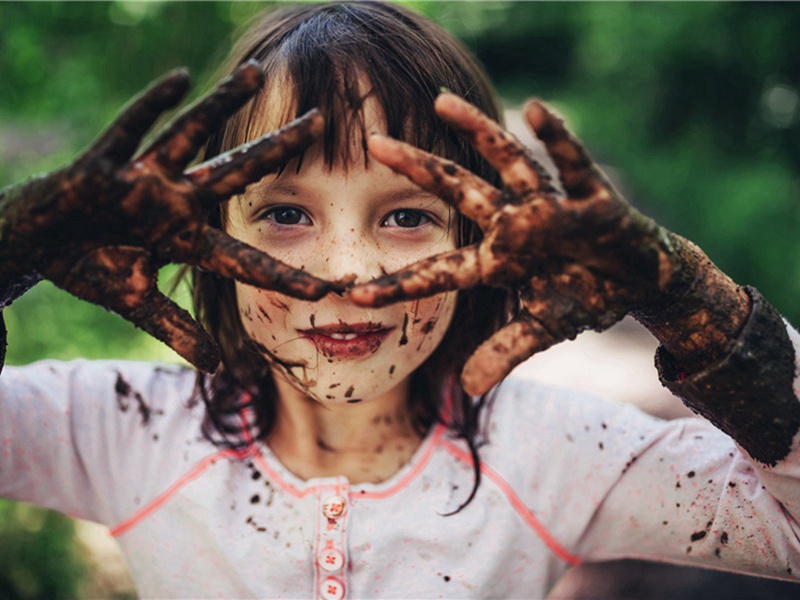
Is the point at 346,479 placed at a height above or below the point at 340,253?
below

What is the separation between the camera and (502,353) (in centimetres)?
129

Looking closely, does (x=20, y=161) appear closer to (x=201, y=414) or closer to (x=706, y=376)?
(x=201, y=414)

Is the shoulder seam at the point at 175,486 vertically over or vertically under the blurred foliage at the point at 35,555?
over

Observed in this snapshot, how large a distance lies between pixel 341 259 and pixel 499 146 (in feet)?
1.44

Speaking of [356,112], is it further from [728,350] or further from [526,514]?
[526,514]

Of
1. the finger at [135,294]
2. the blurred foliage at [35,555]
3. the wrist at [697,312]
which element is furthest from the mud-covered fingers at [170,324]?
the blurred foliage at [35,555]

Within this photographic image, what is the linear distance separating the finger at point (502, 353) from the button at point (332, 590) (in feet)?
2.49

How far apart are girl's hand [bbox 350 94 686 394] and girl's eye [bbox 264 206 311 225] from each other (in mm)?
391

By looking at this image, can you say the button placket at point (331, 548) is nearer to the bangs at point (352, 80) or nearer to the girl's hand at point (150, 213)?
the girl's hand at point (150, 213)

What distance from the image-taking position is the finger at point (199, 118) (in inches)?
49.2

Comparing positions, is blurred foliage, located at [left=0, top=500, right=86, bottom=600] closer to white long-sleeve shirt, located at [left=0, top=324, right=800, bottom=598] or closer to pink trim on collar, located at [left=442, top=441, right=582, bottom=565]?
white long-sleeve shirt, located at [left=0, top=324, right=800, bottom=598]

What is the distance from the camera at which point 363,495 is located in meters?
1.84

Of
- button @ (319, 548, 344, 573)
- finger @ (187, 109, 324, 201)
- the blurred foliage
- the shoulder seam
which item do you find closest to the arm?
finger @ (187, 109, 324, 201)

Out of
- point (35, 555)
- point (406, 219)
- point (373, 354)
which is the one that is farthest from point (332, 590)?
point (35, 555)
